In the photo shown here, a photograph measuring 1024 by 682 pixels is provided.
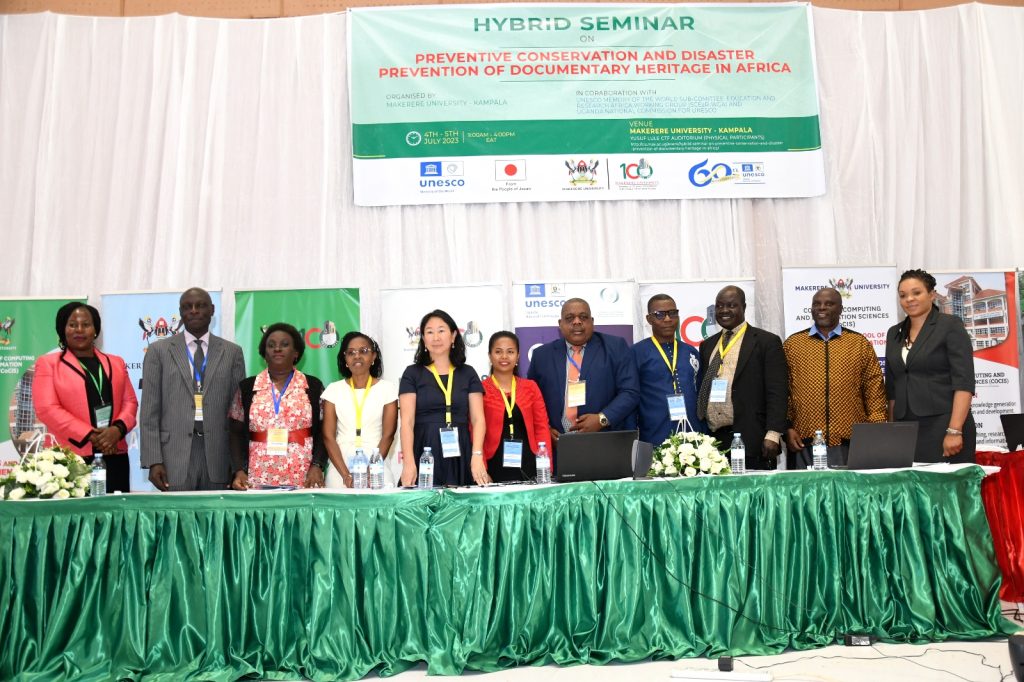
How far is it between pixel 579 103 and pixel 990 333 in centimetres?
331

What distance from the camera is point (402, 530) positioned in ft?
11.0

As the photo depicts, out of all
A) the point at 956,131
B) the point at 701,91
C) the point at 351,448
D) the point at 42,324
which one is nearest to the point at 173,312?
the point at 42,324

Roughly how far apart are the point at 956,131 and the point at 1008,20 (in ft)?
3.21

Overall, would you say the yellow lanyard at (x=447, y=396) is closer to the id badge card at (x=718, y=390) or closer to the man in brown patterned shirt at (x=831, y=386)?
the id badge card at (x=718, y=390)

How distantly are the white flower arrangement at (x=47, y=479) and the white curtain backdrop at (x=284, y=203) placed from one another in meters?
2.76

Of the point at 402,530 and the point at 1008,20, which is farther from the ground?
the point at 1008,20

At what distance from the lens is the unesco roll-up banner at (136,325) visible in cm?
593

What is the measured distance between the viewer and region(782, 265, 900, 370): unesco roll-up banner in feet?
20.3

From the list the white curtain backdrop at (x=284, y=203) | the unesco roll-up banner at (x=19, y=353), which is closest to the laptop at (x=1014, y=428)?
the white curtain backdrop at (x=284, y=203)

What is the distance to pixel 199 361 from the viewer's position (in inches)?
183

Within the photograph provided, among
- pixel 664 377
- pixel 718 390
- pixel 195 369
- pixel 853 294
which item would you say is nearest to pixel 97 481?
pixel 195 369

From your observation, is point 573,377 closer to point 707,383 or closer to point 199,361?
point 707,383

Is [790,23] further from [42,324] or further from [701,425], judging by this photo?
[42,324]

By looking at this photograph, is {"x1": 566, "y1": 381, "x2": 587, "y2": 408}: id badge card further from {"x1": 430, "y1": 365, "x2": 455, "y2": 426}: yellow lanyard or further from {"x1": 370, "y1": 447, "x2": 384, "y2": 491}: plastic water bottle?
{"x1": 370, "y1": 447, "x2": 384, "y2": 491}: plastic water bottle
